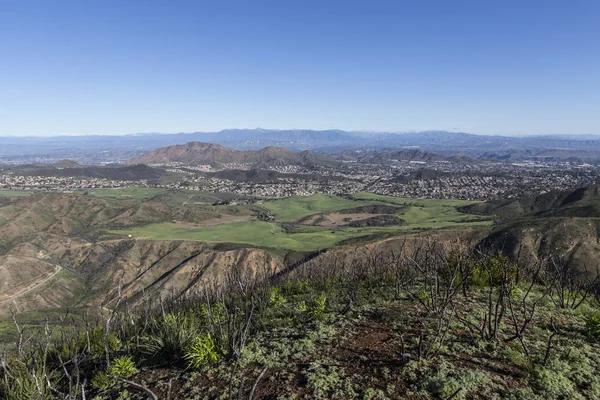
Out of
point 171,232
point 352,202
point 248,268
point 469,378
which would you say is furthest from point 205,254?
point 352,202

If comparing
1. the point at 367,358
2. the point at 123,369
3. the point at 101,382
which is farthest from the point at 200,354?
the point at 367,358

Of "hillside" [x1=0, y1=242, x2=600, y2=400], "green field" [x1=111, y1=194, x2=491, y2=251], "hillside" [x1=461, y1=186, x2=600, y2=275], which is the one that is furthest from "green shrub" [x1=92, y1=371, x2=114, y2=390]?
"green field" [x1=111, y1=194, x2=491, y2=251]

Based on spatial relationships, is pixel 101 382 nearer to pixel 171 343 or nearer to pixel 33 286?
pixel 171 343

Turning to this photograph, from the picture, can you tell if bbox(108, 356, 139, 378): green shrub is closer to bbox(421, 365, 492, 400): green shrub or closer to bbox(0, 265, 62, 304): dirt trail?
bbox(421, 365, 492, 400): green shrub

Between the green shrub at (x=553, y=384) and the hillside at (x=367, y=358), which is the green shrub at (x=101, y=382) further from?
the green shrub at (x=553, y=384)

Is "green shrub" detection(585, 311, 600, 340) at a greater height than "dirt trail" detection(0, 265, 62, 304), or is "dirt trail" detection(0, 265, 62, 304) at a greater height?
"green shrub" detection(585, 311, 600, 340)

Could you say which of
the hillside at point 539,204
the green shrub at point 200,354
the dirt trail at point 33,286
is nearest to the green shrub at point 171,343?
the green shrub at point 200,354
